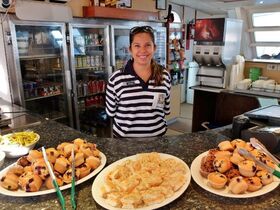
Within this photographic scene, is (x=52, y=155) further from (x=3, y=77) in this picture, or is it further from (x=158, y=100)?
(x=3, y=77)

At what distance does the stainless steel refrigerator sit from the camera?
251 centimetres

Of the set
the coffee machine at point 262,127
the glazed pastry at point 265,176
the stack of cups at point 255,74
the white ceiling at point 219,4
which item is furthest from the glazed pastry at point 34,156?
the white ceiling at point 219,4

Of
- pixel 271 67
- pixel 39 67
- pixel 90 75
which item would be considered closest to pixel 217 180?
pixel 39 67

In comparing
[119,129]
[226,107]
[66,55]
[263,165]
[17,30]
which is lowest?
[226,107]

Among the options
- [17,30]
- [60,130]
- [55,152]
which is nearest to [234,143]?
[55,152]

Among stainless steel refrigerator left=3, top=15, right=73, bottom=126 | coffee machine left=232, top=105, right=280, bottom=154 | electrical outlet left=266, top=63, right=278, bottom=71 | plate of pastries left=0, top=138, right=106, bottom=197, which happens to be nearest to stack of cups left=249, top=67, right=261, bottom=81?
electrical outlet left=266, top=63, right=278, bottom=71

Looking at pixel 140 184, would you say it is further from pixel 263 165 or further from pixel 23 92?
pixel 23 92

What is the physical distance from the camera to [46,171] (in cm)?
99

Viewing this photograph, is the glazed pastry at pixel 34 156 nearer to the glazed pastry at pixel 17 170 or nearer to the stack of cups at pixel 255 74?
the glazed pastry at pixel 17 170

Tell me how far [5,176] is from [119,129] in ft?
3.09

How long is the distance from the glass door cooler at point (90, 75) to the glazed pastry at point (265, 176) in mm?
2481

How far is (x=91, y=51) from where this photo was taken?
3492 millimetres

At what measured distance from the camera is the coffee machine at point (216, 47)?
360 cm

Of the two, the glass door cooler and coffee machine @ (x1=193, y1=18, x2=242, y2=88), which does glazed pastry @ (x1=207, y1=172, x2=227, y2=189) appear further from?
coffee machine @ (x1=193, y1=18, x2=242, y2=88)
